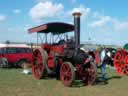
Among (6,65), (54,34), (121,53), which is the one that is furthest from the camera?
(6,65)

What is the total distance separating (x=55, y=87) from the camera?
1235 centimetres

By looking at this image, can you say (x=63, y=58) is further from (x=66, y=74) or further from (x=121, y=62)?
(x=121, y=62)

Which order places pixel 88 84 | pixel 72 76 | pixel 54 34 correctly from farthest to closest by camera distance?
pixel 54 34
pixel 88 84
pixel 72 76

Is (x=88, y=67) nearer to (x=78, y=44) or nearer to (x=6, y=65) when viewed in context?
(x=78, y=44)

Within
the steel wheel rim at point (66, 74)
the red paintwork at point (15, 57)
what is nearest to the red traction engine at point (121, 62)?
the steel wheel rim at point (66, 74)

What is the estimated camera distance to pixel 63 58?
13.8 metres

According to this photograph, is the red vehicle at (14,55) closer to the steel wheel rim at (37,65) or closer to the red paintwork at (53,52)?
the steel wheel rim at (37,65)

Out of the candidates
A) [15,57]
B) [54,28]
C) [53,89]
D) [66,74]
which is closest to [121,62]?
[54,28]

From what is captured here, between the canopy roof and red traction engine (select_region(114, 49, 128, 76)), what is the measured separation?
4.19m

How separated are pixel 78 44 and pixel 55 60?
4.10 ft

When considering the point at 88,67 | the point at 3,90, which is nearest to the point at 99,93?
the point at 88,67

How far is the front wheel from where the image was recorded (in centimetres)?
1236

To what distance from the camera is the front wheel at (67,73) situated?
12.4 m

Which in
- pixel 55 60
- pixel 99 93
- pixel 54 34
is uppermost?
pixel 54 34
